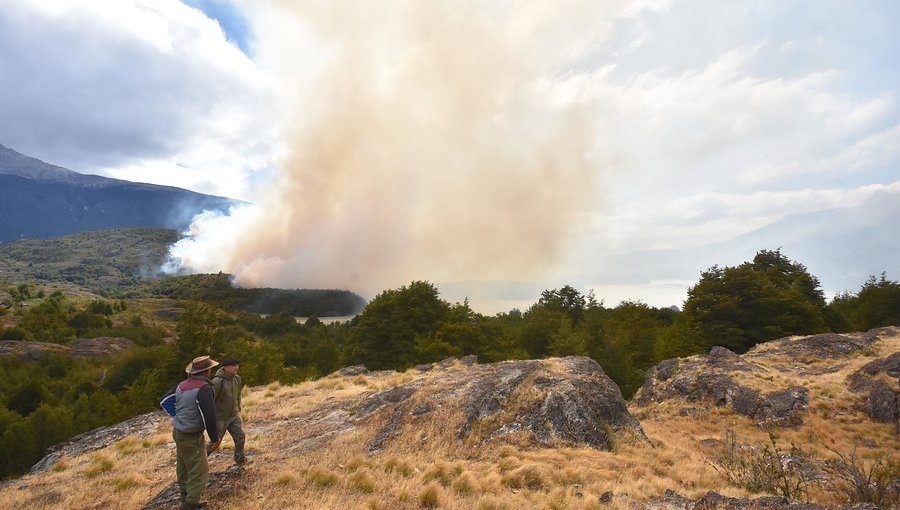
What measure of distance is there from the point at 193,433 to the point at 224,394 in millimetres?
1926

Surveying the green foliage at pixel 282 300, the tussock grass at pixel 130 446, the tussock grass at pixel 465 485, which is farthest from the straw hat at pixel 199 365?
the green foliage at pixel 282 300

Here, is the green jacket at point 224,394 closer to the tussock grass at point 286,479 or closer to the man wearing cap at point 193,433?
the man wearing cap at point 193,433

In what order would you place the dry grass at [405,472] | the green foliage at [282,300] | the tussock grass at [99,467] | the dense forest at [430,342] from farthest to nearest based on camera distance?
the green foliage at [282,300] → the dense forest at [430,342] → the tussock grass at [99,467] → the dry grass at [405,472]

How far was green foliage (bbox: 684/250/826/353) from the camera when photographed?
149 ft

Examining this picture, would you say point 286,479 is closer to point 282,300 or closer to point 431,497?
point 431,497

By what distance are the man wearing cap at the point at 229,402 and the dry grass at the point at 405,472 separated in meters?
0.85

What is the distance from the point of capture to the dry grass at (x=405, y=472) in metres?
8.68

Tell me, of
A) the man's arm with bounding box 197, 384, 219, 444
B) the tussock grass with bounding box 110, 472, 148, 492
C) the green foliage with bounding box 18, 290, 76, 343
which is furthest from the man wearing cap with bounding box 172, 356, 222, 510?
the green foliage with bounding box 18, 290, 76, 343

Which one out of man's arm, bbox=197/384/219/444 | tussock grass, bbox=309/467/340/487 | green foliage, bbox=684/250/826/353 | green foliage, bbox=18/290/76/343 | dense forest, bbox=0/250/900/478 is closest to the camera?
man's arm, bbox=197/384/219/444

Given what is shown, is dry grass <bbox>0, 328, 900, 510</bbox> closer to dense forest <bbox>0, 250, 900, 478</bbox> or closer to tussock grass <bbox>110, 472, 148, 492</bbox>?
tussock grass <bbox>110, 472, 148, 492</bbox>

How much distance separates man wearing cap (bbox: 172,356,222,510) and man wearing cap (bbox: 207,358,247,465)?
1.57 metres

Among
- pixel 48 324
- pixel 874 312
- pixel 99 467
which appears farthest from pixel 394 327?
pixel 48 324

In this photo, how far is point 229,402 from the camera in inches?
395

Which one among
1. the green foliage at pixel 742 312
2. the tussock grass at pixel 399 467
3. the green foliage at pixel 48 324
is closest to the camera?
the tussock grass at pixel 399 467
